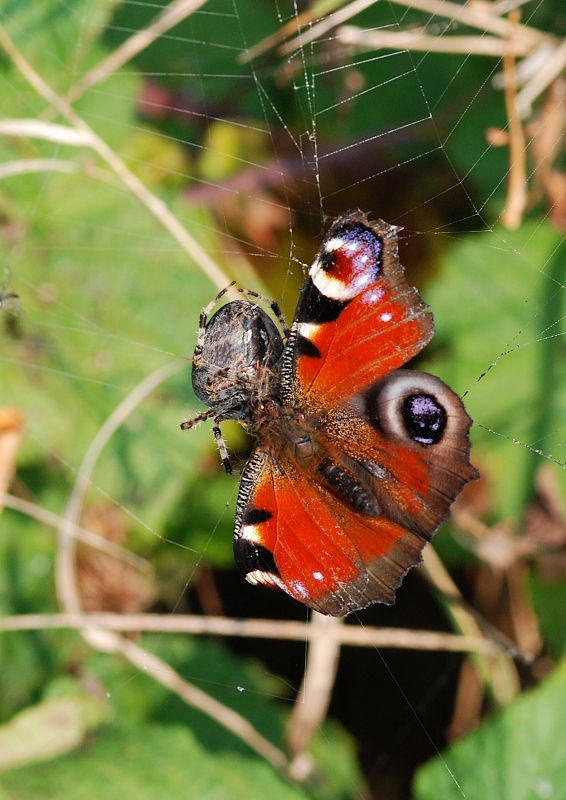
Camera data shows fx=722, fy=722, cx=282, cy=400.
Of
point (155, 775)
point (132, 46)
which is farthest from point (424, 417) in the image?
point (132, 46)

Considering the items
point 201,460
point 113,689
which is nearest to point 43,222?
point 201,460

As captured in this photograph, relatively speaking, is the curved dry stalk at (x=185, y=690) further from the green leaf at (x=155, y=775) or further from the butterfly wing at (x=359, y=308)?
the butterfly wing at (x=359, y=308)

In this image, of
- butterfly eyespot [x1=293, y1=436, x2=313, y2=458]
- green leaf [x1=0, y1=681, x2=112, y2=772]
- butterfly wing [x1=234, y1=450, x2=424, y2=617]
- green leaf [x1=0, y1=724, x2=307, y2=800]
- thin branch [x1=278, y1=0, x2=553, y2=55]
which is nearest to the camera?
butterfly wing [x1=234, y1=450, x2=424, y2=617]

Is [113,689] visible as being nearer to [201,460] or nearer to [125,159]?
[201,460]

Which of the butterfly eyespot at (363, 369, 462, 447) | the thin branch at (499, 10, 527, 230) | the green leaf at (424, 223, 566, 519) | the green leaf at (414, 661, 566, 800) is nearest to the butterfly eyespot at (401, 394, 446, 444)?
the butterfly eyespot at (363, 369, 462, 447)

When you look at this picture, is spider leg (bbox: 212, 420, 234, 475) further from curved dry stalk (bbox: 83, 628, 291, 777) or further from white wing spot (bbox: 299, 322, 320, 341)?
curved dry stalk (bbox: 83, 628, 291, 777)
